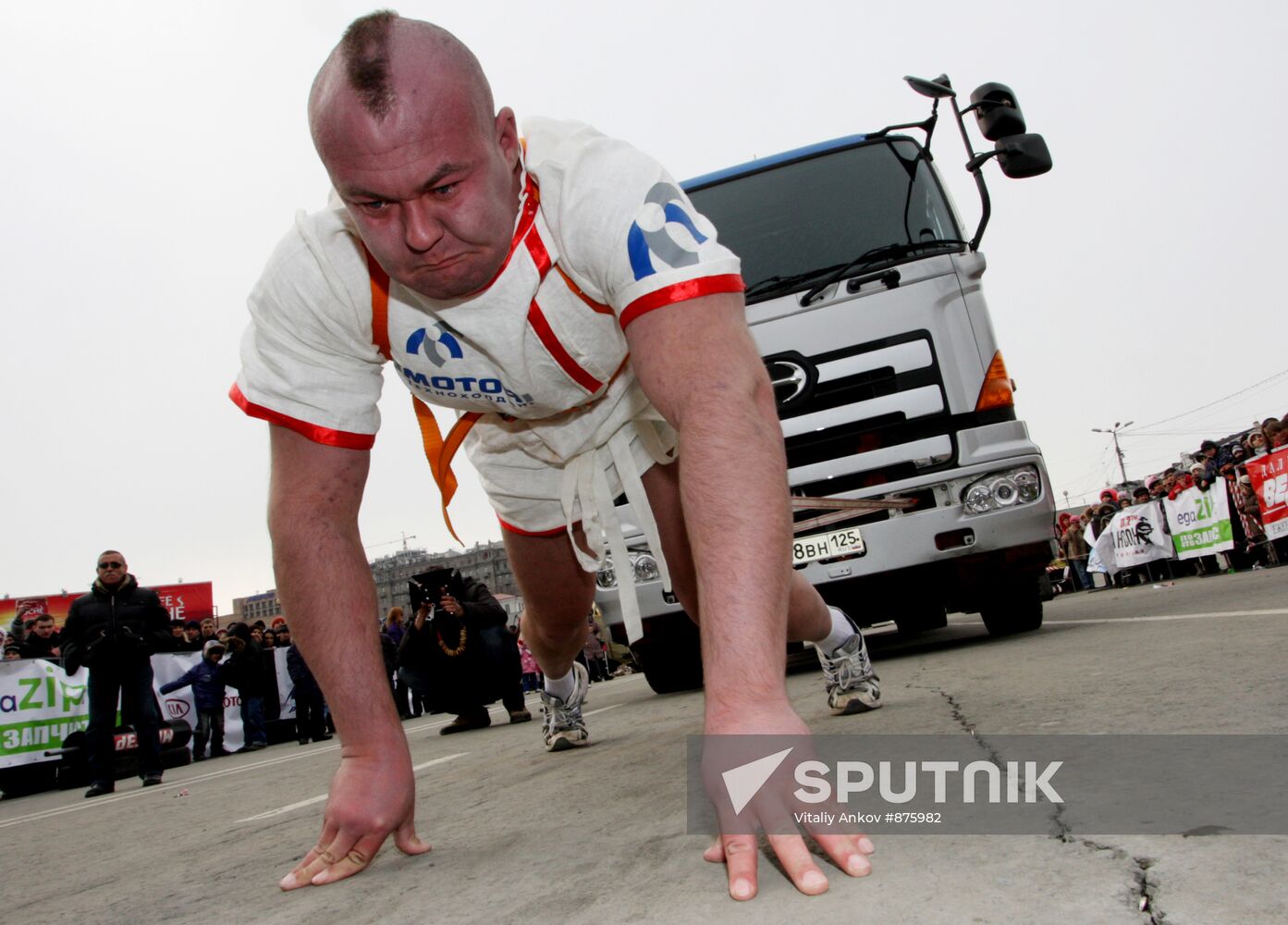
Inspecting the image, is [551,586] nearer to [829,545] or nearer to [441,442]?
[441,442]

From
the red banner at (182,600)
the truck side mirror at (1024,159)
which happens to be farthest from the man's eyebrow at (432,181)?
the red banner at (182,600)

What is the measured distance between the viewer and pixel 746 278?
525 cm

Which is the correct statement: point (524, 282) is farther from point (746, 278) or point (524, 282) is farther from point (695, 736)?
point (746, 278)

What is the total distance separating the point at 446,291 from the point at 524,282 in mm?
155

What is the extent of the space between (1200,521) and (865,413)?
1039cm

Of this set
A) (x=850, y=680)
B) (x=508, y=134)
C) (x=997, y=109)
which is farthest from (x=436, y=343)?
(x=997, y=109)

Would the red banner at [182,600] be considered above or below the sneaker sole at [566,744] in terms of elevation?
above

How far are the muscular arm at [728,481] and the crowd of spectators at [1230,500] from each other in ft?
23.8

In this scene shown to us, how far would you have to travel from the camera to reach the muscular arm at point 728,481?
4.59 ft

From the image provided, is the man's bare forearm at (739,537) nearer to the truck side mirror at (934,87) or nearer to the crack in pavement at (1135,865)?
the crack in pavement at (1135,865)

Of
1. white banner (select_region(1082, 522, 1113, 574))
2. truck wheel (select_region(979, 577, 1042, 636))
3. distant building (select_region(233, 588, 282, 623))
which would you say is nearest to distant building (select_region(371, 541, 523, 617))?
distant building (select_region(233, 588, 282, 623))

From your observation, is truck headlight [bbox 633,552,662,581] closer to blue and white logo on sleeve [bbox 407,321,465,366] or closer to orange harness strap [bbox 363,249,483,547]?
orange harness strap [bbox 363,249,483,547]

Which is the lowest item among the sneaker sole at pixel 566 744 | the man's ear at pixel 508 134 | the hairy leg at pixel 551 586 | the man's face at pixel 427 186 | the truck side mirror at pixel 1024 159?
the sneaker sole at pixel 566 744

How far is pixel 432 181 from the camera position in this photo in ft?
5.63
